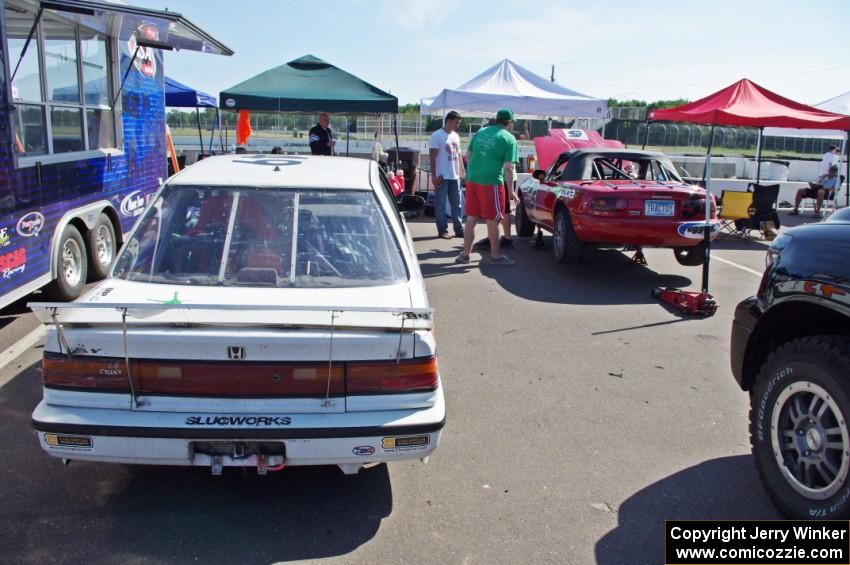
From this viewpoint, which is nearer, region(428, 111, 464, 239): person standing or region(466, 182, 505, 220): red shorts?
region(466, 182, 505, 220): red shorts

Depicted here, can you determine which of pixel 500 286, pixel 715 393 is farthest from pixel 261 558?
pixel 500 286

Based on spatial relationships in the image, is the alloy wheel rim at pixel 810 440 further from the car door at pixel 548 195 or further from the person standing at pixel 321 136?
the person standing at pixel 321 136

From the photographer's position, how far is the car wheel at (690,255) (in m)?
8.38

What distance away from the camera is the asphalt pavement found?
9.42 ft

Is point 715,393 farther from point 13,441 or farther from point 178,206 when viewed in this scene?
point 13,441

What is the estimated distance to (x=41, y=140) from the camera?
620 centimetres

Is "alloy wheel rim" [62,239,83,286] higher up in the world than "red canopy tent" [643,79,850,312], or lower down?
lower down

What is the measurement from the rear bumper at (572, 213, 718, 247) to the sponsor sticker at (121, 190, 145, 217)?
18.1ft

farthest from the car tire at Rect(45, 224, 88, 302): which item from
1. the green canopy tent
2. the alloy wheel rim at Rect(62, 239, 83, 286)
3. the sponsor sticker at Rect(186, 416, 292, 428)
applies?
the sponsor sticker at Rect(186, 416, 292, 428)

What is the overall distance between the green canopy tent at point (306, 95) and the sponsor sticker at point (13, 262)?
16.8ft

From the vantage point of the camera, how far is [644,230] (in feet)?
25.0

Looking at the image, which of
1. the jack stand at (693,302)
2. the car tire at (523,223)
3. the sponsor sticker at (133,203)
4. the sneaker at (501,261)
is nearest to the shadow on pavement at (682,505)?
the jack stand at (693,302)

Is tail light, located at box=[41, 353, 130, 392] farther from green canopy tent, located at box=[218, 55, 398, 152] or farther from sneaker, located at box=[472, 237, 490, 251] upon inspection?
green canopy tent, located at box=[218, 55, 398, 152]

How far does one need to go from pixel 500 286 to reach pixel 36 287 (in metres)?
4.69
